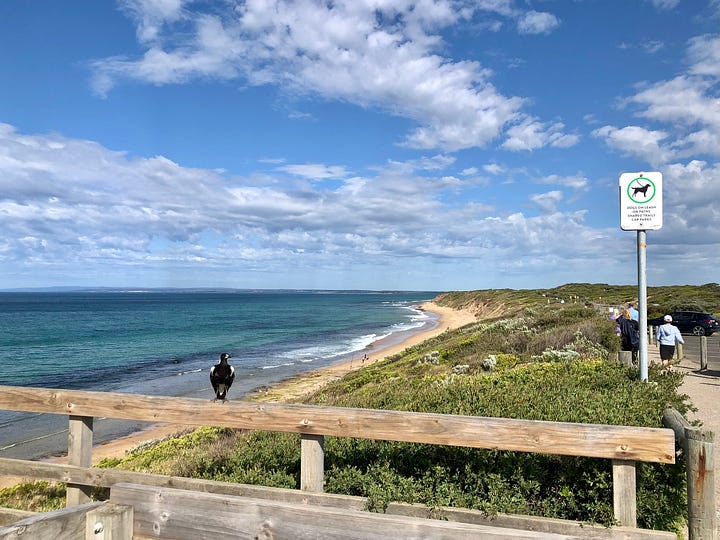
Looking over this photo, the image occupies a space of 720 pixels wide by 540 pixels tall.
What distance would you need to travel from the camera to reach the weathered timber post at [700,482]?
326cm

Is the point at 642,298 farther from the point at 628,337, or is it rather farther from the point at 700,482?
the point at 628,337

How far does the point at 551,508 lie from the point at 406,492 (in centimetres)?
109

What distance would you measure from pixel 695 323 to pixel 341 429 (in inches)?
1392

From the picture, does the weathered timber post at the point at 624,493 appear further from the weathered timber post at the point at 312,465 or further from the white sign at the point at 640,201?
the white sign at the point at 640,201

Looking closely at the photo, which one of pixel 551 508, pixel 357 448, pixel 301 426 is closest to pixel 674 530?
pixel 551 508

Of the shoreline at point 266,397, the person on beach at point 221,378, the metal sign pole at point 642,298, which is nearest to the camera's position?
the metal sign pole at point 642,298

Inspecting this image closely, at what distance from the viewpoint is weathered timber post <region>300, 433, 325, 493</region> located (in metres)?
3.63

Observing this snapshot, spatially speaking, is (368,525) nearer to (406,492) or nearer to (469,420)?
(469,420)

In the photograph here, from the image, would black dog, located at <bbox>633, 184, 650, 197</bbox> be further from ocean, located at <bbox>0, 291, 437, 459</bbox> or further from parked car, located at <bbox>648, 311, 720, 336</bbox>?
parked car, located at <bbox>648, 311, 720, 336</bbox>

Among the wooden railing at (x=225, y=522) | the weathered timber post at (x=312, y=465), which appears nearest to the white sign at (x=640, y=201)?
the weathered timber post at (x=312, y=465)

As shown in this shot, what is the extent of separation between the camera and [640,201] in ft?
19.0

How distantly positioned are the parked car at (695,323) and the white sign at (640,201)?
29910 mm

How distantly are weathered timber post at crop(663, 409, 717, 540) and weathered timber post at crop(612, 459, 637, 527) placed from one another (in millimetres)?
403

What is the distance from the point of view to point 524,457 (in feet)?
13.5
